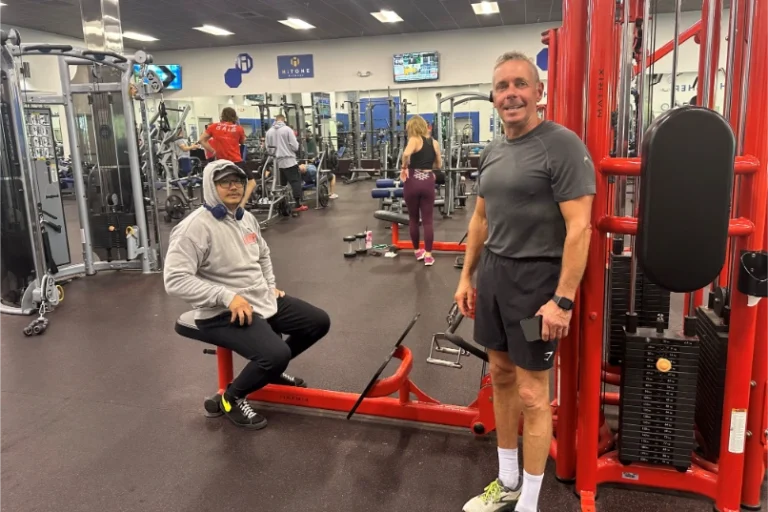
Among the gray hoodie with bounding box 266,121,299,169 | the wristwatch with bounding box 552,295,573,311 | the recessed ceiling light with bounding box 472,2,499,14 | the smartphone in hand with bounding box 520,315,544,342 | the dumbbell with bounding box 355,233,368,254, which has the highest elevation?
the recessed ceiling light with bounding box 472,2,499,14

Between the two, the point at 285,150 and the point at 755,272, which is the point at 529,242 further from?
the point at 285,150

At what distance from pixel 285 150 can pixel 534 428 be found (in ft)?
23.4

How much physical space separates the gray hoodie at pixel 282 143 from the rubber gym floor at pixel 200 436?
4.39 m

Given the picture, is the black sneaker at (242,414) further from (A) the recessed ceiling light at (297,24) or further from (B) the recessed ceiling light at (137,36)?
(B) the recessed ceiling light at (137,36)

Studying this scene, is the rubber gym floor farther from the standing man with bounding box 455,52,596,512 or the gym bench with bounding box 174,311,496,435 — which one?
the standing man with bounding box 455,52,596,512

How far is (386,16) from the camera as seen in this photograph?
11672 millimetres

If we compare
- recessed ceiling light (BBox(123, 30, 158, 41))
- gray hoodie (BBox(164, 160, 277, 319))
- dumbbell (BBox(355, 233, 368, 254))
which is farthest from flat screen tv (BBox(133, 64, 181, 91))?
gray hoodie (BBox(164, 160, 277, 319))

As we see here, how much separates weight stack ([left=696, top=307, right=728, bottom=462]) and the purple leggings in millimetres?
3330

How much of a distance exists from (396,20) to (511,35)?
2773mm

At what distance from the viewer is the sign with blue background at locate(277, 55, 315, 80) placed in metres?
14.5

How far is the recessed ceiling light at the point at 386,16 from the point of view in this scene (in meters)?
11.3

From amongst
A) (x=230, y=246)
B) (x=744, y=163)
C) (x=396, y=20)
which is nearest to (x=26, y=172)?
(x=230, y=246)

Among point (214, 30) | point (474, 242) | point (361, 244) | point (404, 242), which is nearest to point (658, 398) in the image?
point (474, 242)

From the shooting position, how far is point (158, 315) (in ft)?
13.9
